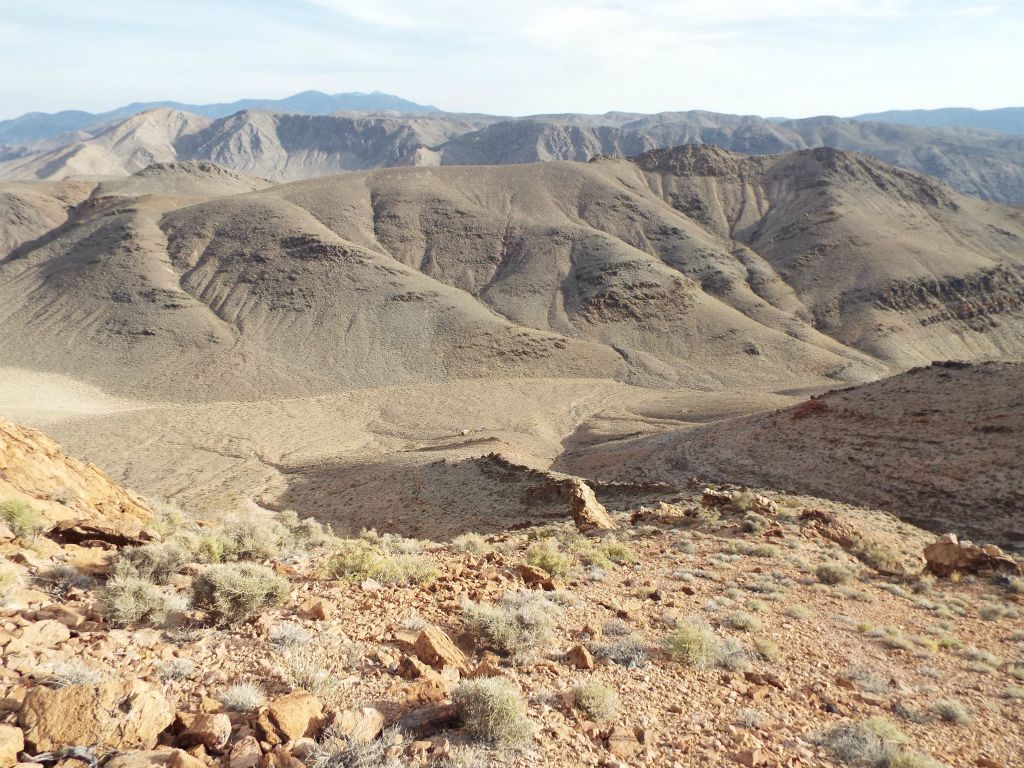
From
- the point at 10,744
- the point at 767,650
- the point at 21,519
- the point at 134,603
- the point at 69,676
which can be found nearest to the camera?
the point at 10,744

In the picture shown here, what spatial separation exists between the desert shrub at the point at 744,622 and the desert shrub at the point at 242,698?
560 cm

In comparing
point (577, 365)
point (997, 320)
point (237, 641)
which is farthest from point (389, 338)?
point (997, 320)

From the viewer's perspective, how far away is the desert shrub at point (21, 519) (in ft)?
23.6

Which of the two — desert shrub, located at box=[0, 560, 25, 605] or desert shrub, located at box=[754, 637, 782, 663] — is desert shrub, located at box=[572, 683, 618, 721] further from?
desert shrub, located at box=[0, 560, 25, 605]

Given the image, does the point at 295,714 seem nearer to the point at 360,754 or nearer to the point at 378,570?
the point at 360,754

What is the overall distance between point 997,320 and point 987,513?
63.1 metres

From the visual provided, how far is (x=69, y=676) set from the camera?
430cm

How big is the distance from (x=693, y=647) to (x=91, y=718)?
513cm

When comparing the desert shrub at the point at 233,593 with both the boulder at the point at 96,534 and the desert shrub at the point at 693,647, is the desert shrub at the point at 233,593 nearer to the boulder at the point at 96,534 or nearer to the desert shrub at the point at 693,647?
the boulder at the point at 96,534

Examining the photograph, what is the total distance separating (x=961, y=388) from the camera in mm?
23922

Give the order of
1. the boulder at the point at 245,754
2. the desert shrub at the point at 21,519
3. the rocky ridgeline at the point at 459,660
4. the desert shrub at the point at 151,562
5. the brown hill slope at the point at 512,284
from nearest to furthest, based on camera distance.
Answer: the boulder at the point at 245,754 → the rocky ridgeline at the point at 459,660 → the desert shrub at the point at 151,562 → the desert shrub at the point at 21,519 → the brown hill slope at the point at 512,284

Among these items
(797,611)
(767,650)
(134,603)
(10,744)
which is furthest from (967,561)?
(10,744)

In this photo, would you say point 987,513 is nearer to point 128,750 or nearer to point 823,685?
point 823,685

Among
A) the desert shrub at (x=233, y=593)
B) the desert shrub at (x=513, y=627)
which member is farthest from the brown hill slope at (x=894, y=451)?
the desert shrub at (x=233, y=593)
